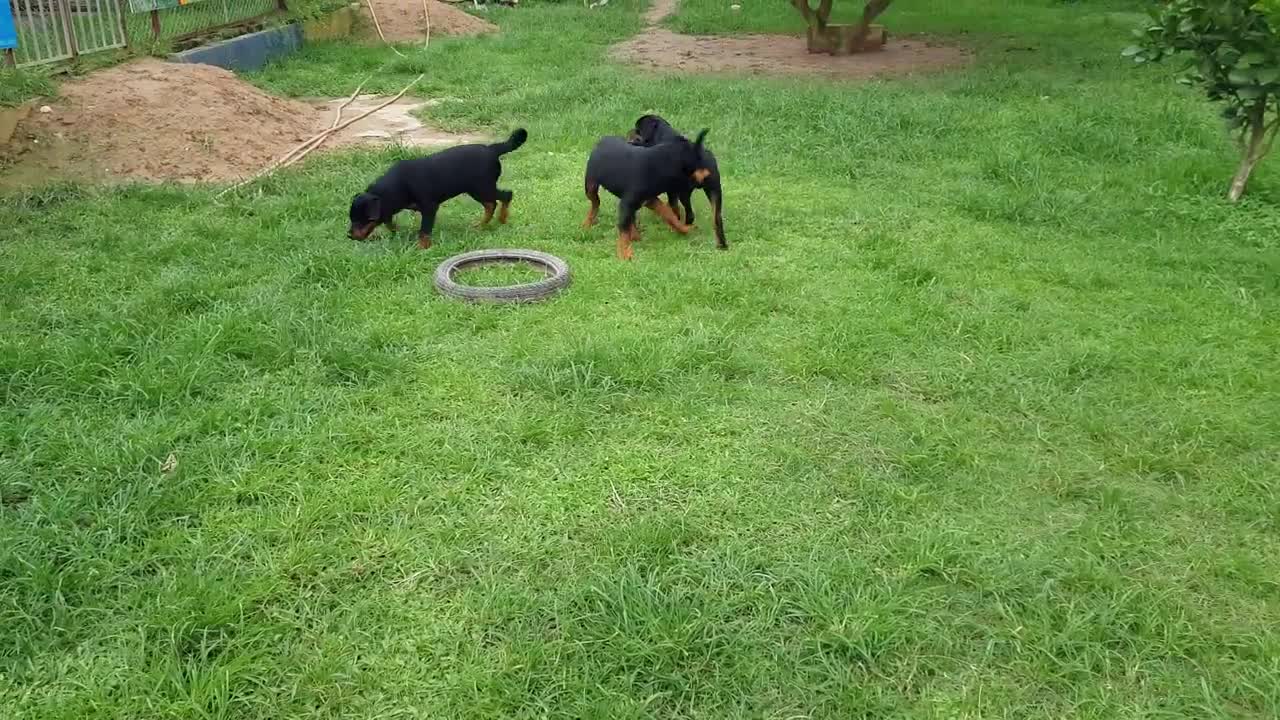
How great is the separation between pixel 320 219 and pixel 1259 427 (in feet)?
17.9

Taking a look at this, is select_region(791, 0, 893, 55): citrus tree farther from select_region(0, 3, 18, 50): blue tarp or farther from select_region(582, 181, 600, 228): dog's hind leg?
select_region(0, 3, 18, 50): blue tarp

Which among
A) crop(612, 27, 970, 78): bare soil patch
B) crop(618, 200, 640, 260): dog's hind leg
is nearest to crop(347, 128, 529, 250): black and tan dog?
crop(618, 200, 640, 260): dog's hind leg

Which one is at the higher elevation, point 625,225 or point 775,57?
point 775,57

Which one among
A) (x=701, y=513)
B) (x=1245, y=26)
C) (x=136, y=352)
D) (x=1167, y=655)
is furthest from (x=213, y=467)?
(x=1245, y=26)

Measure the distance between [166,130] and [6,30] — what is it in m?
1.76

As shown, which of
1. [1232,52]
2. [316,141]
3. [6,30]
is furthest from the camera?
[316,141]

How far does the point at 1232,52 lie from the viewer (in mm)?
6527

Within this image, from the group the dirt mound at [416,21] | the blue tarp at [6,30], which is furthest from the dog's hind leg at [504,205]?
the dirt mound at [416,21]

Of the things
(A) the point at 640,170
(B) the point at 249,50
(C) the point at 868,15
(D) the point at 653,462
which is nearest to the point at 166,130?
(A) the point at 640,170

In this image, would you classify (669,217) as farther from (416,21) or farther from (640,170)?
(416,21)

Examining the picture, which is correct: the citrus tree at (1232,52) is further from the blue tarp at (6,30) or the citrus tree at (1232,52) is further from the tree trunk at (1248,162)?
the blue tarp at (6,30)

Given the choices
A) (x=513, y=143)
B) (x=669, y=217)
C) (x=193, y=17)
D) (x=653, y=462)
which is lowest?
(x=653, y=462)

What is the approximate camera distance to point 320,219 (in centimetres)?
648

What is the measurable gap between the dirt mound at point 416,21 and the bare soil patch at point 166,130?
6.07 meters
